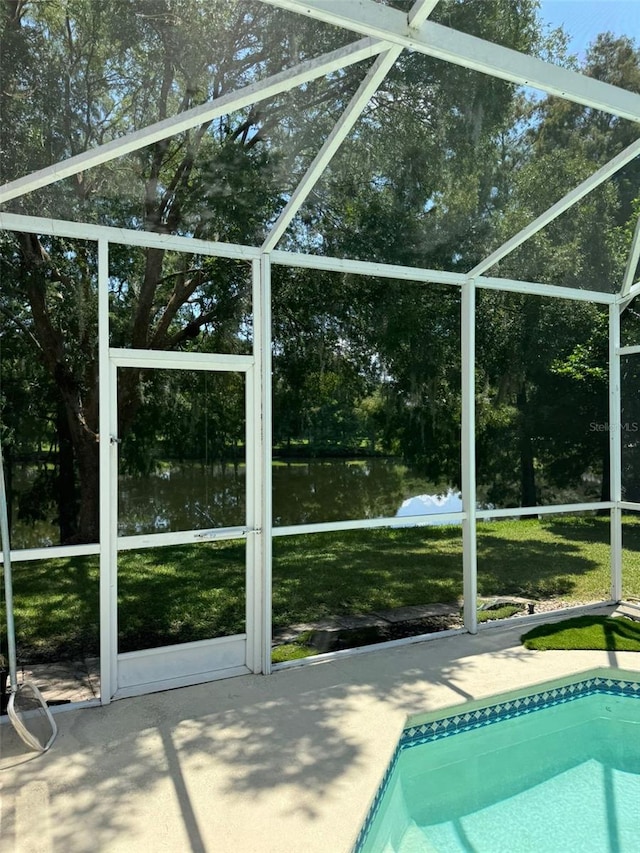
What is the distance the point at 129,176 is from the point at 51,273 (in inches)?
34.6

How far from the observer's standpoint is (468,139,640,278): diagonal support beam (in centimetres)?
340

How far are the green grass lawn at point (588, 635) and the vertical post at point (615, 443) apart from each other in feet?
2.22

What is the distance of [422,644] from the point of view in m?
4.29

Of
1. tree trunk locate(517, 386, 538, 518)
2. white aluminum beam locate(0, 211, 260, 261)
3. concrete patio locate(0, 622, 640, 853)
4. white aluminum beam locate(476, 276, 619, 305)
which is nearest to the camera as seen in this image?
concrete patio locate(0, 622, 640, 853)

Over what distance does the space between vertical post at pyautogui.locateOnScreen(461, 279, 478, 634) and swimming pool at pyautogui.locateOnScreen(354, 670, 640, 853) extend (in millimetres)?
1028

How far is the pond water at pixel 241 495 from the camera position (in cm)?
351

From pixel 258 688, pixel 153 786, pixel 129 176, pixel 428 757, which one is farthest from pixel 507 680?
pixel 129 176

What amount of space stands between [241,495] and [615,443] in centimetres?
335

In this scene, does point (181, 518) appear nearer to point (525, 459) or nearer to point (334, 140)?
point (334, 140)

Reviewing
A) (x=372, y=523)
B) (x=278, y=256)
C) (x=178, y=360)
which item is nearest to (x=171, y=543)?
(x=178, y=360)

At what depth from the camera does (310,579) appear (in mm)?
4785

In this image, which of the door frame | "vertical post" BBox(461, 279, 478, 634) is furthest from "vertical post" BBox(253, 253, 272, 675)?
"vertical post" BBox(461, 279, 478, 634)

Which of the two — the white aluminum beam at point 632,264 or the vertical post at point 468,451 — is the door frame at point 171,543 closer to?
the vertical post at point 468,451

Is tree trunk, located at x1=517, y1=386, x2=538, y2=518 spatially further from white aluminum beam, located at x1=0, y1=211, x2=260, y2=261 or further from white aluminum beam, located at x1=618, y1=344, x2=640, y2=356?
white aluminum beam, located at x1=0, y1=211, x2=260, y2=261
